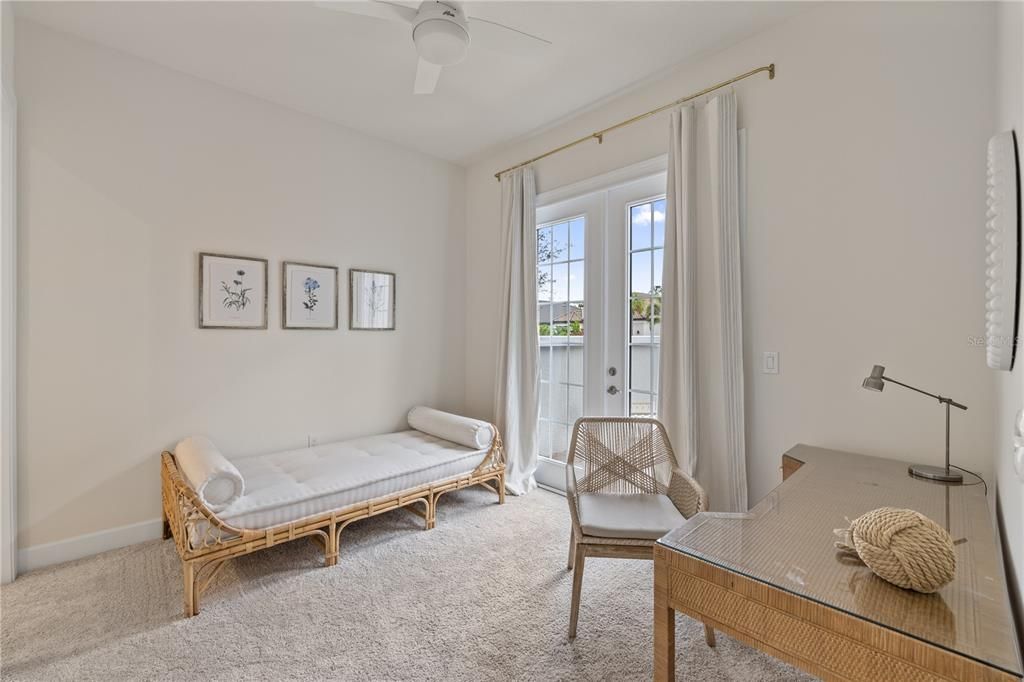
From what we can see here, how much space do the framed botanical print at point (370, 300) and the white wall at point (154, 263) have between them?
0.09 metres

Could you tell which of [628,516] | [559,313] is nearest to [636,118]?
[559,313]

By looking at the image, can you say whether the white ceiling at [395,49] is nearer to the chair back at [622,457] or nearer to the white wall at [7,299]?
the white wall at [7,299]

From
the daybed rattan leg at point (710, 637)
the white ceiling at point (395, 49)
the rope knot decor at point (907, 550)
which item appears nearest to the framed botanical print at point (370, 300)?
the white ceiling at point (395, 49)

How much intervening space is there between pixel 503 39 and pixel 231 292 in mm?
2283

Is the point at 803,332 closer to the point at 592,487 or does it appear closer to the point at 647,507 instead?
the point at 647,507

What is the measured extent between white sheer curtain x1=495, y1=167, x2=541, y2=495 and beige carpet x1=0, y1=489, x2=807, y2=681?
3.21ft

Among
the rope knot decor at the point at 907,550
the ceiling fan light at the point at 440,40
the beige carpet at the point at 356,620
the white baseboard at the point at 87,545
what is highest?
the ceiling fan light at the point at 440,40

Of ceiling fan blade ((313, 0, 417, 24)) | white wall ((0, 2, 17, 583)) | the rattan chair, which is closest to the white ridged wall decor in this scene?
the rattan chair

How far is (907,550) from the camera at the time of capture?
887 mm

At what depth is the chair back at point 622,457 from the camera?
7.65ft

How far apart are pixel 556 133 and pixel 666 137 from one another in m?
1.00

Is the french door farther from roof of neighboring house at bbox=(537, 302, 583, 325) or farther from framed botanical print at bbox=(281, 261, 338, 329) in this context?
framed botanical print at bbox=(281, 261, 338, 329)

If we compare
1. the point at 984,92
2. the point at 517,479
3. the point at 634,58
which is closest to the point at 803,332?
the point at 984,92

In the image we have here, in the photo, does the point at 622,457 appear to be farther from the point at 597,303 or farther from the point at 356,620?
the point at 356,620
